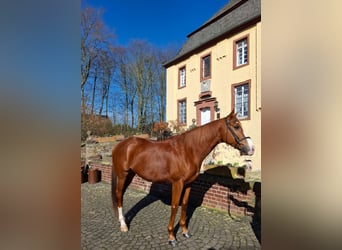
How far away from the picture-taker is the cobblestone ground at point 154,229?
3188 mm

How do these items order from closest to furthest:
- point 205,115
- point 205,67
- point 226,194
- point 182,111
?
point 226,194, point 205,115, point 205,67, point 182,111

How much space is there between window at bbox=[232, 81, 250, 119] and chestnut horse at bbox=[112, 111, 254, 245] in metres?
7.74

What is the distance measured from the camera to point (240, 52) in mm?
11531

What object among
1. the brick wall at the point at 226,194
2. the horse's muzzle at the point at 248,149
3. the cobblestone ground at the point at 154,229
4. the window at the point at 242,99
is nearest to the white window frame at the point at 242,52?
the window at the point at 242,99

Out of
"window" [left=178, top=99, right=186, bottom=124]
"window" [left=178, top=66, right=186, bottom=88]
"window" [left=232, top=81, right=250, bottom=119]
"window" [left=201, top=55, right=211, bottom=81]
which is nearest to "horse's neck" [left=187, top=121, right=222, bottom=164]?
"window" [left=232, top=81, right=250, bottom=119]

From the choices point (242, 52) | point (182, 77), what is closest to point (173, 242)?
point (242, 52)

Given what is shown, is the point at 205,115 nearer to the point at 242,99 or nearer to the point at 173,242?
the point at 242,99

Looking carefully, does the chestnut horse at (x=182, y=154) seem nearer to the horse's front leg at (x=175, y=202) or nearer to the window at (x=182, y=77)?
the horse's front leg at (x=175, y=202)

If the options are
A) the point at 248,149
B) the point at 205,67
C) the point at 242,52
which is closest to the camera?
the point at 248,149

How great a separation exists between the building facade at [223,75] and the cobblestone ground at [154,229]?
4.10m

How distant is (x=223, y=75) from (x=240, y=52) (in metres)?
1.47
